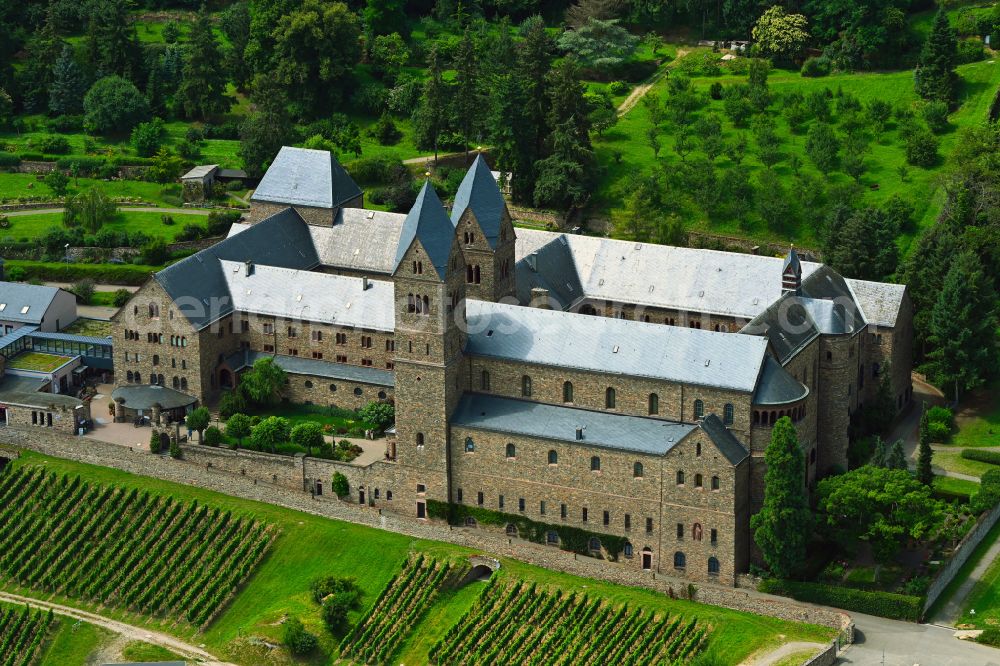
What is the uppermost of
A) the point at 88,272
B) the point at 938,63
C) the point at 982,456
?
the point at 938,63

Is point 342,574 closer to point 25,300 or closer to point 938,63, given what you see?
point 25,300

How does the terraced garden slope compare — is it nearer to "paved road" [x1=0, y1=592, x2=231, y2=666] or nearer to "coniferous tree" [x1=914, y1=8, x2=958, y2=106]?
"paved road" [x1=0, y1=592, x2=231, y2=666]

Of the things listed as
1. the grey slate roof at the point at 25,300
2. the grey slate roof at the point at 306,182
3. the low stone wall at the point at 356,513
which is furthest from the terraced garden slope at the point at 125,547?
the grey slate roof at the point at 306,182

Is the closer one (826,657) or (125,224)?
(826,657)

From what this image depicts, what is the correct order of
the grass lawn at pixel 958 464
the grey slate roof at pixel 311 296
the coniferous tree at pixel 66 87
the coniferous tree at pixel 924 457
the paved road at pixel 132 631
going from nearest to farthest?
the paved road at pixel 132 631 < the coniferous tree at pixel 924 457 < the grass lawn at pixel 958 464 < the grey slate roof at pixel 311 296 < the coniferous tree at pixel 66 87

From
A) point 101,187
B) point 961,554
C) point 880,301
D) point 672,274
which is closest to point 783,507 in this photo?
A: point 961,554

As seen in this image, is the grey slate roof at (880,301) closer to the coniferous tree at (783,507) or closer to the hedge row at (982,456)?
the hedge row at (982,456)

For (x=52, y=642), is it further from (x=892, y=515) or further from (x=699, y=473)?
(x=892, y=515)
